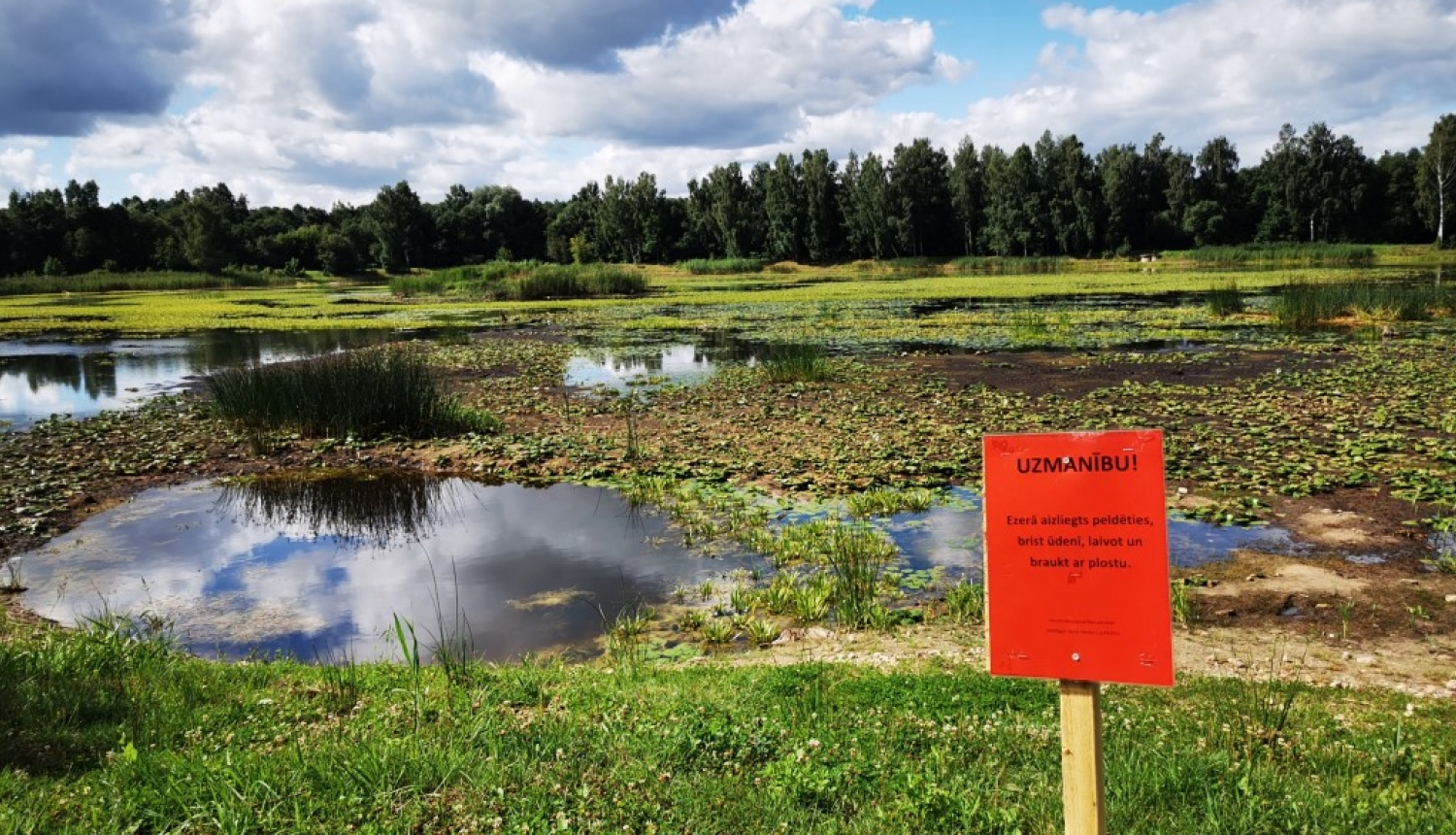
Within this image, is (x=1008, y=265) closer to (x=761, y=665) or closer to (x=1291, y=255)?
(x=1291, y=255)

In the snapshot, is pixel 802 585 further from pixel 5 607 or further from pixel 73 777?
pixel 5 607

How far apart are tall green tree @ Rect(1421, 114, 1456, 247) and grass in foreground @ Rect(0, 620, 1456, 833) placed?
81.5 meters

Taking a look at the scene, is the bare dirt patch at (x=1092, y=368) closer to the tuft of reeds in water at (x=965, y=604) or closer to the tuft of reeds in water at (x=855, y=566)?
the tuft of reeds in water at (x=855, y=566)

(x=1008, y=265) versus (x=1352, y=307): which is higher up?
(x=1008, y=265)

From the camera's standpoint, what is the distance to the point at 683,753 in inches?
152

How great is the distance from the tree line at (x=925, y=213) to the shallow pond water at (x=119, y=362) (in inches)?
2205

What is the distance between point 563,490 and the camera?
1101 cm

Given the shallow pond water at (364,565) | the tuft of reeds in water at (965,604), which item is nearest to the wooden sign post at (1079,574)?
the tuft of reeds in water at (965,604)

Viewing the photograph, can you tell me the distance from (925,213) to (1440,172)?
127 ft

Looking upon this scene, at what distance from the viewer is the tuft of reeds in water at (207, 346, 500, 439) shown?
13.3 meters

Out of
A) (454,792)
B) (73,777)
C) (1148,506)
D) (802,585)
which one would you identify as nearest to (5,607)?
(73,777)

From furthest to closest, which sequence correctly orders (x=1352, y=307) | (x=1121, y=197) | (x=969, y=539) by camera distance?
(x=1121, y=197) → (x=1352, y=307) → (x=969, y=539)

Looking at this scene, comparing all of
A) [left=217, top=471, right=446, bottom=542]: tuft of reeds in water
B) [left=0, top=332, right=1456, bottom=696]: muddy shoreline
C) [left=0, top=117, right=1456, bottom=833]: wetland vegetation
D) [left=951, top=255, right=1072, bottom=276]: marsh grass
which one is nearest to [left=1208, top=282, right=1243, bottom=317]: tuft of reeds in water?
[left=0, top=117, right=1456, bottom=833]: wetland vegetation

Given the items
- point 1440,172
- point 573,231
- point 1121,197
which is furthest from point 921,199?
point 573,231
